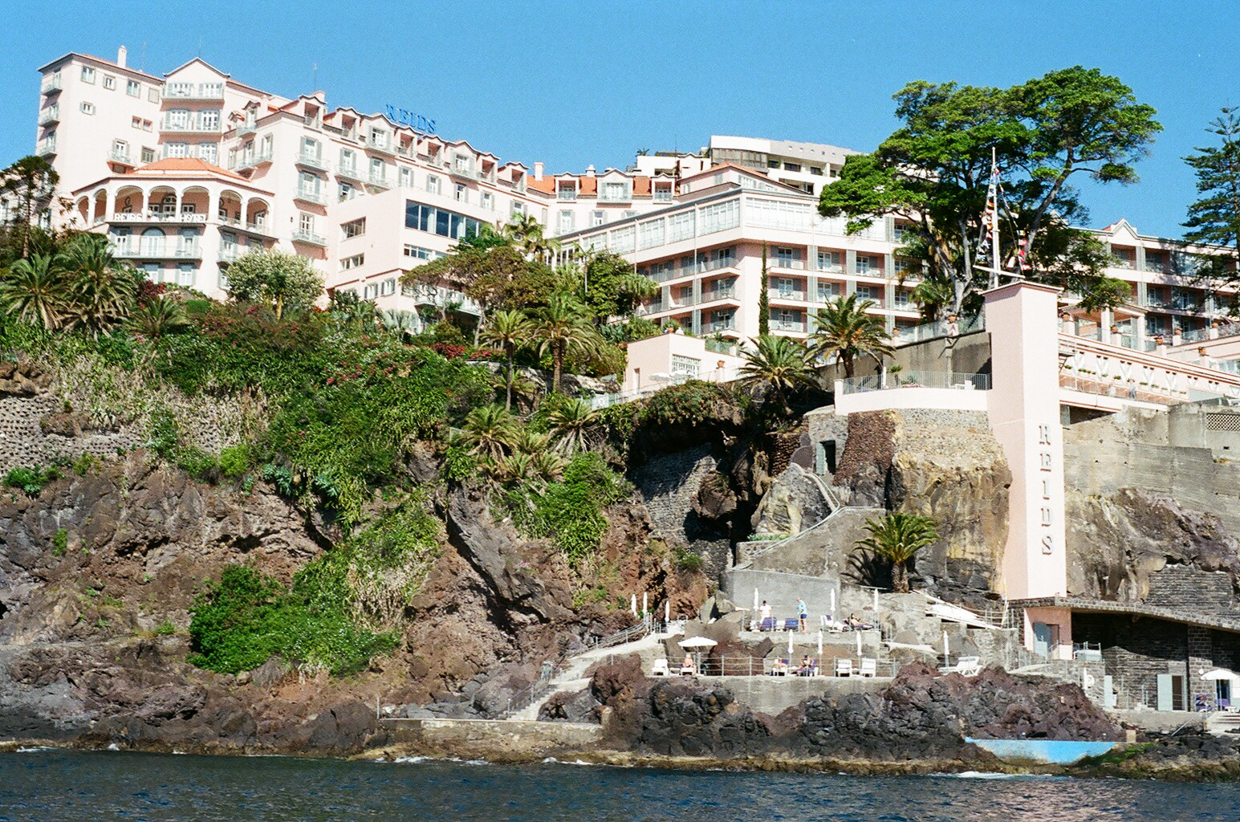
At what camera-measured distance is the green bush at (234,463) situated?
176ft

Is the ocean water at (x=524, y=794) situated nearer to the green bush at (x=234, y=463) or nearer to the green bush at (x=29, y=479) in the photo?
the green bush at (x=29, y=479)

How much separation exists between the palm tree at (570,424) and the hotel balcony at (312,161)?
33.4 metres

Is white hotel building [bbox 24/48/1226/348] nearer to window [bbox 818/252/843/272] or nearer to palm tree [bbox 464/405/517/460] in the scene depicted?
window [bbox 818/252/843/272]

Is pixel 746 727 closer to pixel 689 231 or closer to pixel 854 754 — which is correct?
pixel 854 754

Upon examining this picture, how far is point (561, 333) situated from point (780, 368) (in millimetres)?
9758

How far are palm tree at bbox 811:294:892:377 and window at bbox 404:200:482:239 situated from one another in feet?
98.7

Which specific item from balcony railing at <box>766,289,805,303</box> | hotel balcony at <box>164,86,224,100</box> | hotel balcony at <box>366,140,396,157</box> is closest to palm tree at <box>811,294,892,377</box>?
balcony railing at <box>766,289,805,303</box>

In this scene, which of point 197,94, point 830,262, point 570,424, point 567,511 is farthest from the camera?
point 197,94

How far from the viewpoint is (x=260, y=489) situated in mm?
53688

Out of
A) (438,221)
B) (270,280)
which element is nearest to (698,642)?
(270,280)

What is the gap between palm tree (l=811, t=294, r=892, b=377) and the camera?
182ft

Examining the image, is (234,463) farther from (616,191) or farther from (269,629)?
(616,191)

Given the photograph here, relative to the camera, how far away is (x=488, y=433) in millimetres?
53812

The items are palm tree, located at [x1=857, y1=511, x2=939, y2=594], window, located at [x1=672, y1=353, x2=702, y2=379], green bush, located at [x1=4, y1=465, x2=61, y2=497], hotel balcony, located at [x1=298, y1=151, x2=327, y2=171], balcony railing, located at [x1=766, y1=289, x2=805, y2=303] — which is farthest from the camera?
hotel balcony, located at [x1=298, y1=151, x2=327, y2=171]
